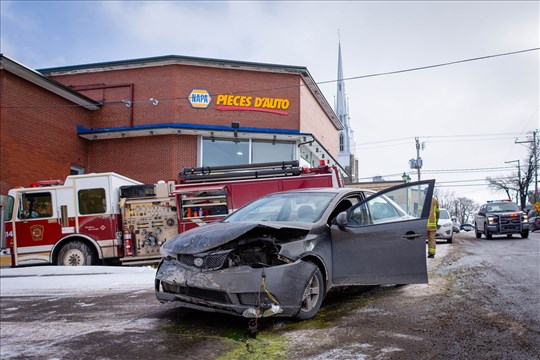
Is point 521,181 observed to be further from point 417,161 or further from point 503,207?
point 503,207

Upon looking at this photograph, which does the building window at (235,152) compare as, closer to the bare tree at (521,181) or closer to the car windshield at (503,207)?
the car windshield at (503,207)

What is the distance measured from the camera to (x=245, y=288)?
3.92m

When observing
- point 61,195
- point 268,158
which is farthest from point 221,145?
point 61,195

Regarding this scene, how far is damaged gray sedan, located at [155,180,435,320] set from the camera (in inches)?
157

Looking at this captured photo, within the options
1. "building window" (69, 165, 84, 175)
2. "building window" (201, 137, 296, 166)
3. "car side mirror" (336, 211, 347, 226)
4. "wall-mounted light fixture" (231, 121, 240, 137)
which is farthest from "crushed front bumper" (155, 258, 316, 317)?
"building window" (69, 165, 84, 175)

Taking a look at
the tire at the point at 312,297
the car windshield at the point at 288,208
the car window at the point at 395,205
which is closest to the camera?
the tire at the point at 312,297

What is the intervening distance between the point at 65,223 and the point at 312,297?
924 centimetres

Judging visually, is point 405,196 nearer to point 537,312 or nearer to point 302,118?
point 537,312

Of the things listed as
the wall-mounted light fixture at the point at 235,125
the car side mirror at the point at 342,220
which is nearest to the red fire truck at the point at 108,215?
the car side mirror at the point at 342,220

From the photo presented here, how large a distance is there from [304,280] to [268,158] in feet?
49.3

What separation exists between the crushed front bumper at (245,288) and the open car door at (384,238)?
72 cm

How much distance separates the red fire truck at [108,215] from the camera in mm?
11016

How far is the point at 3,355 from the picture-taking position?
3.75m

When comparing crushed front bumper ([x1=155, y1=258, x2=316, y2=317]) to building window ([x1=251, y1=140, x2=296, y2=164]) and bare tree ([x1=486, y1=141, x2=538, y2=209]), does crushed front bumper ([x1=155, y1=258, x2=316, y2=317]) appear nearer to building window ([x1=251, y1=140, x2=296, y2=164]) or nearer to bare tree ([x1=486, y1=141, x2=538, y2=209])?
building window ([x1=251, y1=140, x2=296, y2=164])
